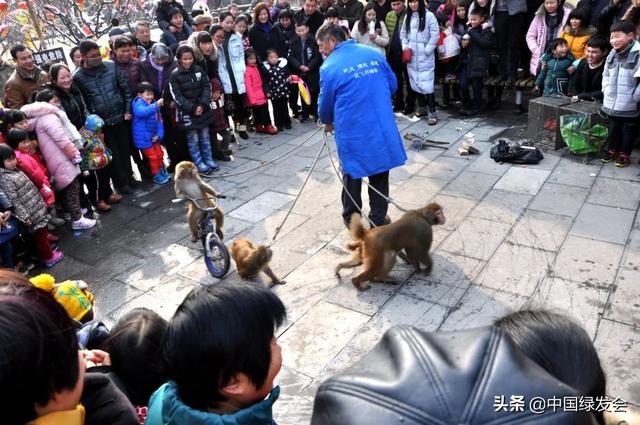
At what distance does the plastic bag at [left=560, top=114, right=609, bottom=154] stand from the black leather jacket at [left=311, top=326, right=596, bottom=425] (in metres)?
6.53

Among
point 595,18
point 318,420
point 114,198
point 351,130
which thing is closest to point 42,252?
point 114,198

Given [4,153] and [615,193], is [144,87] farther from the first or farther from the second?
[615,193]

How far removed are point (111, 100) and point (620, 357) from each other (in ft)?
20.5

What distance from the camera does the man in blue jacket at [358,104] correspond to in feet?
14.8

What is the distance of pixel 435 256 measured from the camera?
15.8 ft

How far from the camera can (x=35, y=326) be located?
46.1 inches

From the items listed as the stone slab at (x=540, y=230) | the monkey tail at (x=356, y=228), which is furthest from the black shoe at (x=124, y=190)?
the stone slab at (x=540, y=230)

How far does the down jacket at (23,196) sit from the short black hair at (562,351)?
A: 4.98 metres

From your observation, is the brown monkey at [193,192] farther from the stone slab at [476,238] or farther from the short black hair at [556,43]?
the short black hair at [556,43]

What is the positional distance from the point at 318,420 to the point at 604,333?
3.40 m

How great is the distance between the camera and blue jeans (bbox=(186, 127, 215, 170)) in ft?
23.9

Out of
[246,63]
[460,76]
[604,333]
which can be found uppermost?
[246,63]

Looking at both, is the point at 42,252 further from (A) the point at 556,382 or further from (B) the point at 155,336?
(A) the point at 556,382

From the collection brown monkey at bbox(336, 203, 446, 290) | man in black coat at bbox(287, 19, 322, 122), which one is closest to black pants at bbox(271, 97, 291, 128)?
man in black coat at bbox(287, 19, 322, 122)
